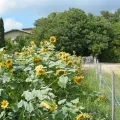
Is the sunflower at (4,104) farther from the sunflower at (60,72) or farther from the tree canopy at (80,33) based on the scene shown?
the tree canopy at (80,33)

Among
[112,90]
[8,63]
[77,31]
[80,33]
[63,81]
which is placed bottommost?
[112,90]

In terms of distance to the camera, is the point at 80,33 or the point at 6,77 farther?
the point at 80,33

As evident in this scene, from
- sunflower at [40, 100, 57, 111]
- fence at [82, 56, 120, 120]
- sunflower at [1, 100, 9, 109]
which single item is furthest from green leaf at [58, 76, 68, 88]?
fence at [82, 56, 120, 120]

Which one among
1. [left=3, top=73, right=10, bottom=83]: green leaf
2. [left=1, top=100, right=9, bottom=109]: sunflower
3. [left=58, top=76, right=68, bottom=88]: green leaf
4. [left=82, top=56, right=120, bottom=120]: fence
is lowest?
[left=82, top=56, right=120, bottom=120]: fence

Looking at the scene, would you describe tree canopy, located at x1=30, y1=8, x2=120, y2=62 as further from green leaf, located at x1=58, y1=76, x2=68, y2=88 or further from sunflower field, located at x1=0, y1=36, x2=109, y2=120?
green leaf, located at x1=58, y1=76, x2=68, y2=88

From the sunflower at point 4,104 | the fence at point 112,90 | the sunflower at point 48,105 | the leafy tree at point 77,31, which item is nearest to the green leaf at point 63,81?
the sunflower at point 48,105

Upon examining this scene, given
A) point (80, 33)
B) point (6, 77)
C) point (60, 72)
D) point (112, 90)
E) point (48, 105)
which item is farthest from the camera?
point (80, 33)

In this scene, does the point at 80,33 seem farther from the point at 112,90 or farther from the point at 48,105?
the point at 48,105

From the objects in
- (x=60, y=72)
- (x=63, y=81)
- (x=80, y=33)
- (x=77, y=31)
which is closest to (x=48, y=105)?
(x=63, y=81)

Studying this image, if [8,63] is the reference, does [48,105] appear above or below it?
below

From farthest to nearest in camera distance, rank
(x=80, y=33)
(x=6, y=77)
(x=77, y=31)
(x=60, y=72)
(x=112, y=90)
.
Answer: (x=80, y=33)
(x=77, y=31)
(x=112, y=90)
(x=60, y=72)
(x=6, y=77)

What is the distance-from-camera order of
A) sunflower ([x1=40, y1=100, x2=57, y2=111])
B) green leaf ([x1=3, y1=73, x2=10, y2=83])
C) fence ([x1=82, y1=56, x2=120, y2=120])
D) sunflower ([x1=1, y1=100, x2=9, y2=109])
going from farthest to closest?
A: fence ([x1=82, y1=56, x2=120, y2=120]) → green leaf ([x1=3, y1=73, x2=10, y2=83]) → sunflower ([x1=1, y1=100, x2=9, y2=109]) → sunflower ([x1=40, y1=100, x2=57, y2=111])

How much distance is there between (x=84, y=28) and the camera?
40.0 meters

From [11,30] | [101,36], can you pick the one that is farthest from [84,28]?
[11,30]
